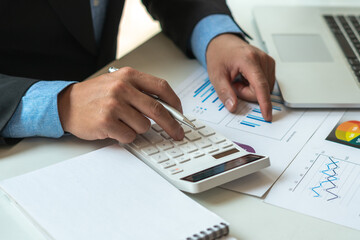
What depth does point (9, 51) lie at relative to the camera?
0.97 metres

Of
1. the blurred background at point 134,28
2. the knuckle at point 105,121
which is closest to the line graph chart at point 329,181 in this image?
the knuckle at point 105,121

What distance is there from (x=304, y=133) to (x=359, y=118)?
118 mm

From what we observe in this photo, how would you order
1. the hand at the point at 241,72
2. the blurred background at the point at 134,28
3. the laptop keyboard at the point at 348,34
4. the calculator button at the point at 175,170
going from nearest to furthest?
the calculator button at the point at 175,170, the hand at the point at 241,72, the laptop keyboard at the point at 348,34, the blurred background at the point at 134,28

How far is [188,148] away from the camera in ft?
2.20

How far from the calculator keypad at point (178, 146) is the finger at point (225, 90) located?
0.12 meters

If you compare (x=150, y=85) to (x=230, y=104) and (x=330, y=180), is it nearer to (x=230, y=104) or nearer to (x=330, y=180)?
(x=230, y=104)

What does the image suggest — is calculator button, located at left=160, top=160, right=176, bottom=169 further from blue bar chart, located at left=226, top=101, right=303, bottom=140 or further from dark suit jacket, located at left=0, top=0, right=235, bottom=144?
dark suit jacket, located at left=0, top=0, right=235, bottom=144

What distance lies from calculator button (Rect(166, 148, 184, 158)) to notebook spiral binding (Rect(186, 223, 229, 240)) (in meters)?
0.15

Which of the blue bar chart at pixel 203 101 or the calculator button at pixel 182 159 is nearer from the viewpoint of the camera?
the calculator button at pixel 182 159

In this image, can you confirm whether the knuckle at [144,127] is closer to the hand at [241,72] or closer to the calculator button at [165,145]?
the calculator button at [165,145]

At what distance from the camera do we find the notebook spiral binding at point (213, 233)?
→ 0.52 m

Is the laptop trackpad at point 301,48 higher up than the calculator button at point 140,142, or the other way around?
the laptop trackpad at point 301,48

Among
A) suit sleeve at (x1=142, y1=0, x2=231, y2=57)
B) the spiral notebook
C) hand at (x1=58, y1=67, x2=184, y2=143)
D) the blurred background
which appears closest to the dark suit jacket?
suit sleeve at (x1=142, y1=0, x2=231, y2=57)

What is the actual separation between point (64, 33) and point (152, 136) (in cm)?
42
